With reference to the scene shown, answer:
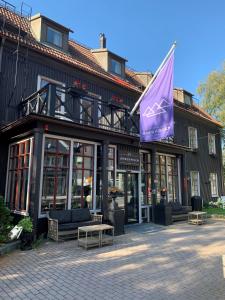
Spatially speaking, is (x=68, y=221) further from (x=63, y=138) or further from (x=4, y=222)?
(x=63, y=138)

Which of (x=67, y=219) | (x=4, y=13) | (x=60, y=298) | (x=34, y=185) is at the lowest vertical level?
(x=60, y=298)

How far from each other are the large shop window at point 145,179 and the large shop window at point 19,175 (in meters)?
5.47

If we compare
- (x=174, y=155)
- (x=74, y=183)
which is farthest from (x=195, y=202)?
(x=74, y=183)

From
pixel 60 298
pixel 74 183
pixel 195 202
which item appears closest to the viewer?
pixel 60 298

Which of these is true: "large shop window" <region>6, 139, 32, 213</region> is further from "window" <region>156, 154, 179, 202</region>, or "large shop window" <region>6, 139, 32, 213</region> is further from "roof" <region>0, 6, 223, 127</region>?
"window" <region>156, 154, 179, 202</region>

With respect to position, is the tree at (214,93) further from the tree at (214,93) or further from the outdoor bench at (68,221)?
the outdoor bench at (68,221)

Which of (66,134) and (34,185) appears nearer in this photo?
(34,185)

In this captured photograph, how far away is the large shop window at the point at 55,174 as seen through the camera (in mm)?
8102

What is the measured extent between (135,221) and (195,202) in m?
5.29

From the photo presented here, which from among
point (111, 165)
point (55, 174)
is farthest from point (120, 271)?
point (111, 165)

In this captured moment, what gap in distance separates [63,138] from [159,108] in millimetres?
3524

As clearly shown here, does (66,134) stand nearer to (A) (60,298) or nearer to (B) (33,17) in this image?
(A) (60,298)

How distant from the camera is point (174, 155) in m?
13.5

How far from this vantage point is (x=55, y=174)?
836 centimetres
